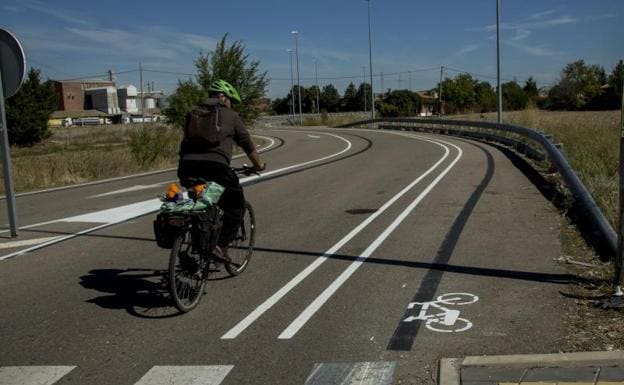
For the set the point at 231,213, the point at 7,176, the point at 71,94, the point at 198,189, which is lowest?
the point at 231,213

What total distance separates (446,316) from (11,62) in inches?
289

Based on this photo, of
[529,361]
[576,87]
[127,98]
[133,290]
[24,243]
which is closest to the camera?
[529,361]

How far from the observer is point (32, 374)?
14.2 ft

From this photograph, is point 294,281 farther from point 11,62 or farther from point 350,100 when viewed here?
point 350,100

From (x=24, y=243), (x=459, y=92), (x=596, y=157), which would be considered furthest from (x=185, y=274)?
(x=459, y=92)

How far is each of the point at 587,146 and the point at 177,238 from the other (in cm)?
1276

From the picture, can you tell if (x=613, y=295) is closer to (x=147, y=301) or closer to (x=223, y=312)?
(x=223, y=312)

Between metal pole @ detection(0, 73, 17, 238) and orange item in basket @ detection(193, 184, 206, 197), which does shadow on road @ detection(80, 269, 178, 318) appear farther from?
metal pole @ detection(0, 73, 17, 238)

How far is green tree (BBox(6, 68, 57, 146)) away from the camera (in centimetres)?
6250

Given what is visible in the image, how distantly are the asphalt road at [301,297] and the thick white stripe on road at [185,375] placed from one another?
0.02m

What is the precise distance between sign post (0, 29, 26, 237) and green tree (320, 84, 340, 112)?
444 feet

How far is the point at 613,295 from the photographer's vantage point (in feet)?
17.0

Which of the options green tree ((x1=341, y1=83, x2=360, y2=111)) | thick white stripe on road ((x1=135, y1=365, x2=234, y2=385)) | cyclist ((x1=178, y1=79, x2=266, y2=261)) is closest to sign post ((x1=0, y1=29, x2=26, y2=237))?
cyclist ((x1=178, y1=79, x2=266, y2=261))

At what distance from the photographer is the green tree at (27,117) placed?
62.5 meters
